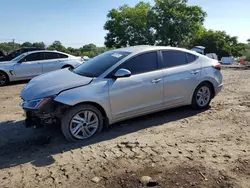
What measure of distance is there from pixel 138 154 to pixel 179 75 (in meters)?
2.34

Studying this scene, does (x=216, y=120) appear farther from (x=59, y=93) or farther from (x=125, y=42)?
(x=125, y=42)

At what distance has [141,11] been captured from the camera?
156 ft

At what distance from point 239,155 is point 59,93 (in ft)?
10.1

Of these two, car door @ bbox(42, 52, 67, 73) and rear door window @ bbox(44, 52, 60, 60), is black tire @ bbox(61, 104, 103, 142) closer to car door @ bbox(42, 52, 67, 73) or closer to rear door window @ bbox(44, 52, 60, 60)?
car door @ bbox(42, 52, 67, 73)

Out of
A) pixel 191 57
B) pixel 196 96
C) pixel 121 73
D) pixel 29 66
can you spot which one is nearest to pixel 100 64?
pixel 121 73

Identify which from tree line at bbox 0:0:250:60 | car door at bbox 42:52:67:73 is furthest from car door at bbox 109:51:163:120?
tree line at bbox 0:0:250:60

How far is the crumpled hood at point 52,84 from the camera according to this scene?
4574 mm

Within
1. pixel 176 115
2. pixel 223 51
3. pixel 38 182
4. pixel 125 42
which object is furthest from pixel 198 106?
pixel 223 51

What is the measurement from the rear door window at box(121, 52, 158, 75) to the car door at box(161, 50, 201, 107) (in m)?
0.26

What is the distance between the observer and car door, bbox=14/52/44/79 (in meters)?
11.1

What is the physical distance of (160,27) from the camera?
41.4 metres

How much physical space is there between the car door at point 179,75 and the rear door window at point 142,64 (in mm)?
255

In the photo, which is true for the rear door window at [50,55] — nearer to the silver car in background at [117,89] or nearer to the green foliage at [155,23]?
the silver car in background at [117,89]

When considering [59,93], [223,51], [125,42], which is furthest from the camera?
[223,51]
